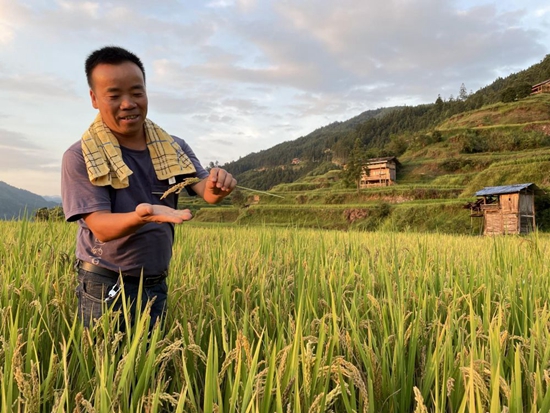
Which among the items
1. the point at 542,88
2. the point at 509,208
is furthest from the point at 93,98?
the point at 542,88

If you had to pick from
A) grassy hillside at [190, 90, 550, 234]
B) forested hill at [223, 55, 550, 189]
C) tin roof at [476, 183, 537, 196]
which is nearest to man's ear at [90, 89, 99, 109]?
grassy hillside at [190, 90, 550, 234]

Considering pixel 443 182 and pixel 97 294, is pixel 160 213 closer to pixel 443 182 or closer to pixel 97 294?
pixel 97 294

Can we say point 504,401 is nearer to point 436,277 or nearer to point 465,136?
point 436,277

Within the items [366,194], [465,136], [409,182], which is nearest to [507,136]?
[465,136]

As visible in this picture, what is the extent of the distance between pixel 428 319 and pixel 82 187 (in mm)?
1750

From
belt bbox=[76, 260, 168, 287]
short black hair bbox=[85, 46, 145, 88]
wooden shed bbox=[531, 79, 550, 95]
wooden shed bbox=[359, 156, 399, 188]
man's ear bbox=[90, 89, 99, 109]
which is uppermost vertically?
wooden shed bbox=[531, 79, 550, 95]

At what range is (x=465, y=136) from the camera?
39.9m

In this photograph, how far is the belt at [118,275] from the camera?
5.69ft

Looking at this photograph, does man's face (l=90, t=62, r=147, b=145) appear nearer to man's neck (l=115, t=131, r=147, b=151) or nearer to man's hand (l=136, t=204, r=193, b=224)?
man's neck (l=115, t=131, r=147, b=151)

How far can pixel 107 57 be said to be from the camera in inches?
65.9

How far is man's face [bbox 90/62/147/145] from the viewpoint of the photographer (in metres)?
1.64

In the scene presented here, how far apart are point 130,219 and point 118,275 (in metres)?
0.60

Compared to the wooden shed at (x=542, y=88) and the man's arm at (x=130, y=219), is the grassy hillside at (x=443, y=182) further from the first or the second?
the man's arm at (x=130, y=219)

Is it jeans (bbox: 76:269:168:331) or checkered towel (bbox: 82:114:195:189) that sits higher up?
checkered towel (bbox: 82:114:195:189)
